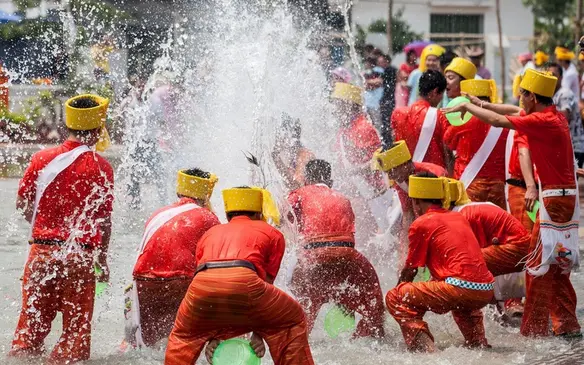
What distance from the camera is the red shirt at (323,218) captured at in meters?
7.75

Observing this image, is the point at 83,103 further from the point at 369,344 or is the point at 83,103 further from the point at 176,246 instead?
the point at 369,344

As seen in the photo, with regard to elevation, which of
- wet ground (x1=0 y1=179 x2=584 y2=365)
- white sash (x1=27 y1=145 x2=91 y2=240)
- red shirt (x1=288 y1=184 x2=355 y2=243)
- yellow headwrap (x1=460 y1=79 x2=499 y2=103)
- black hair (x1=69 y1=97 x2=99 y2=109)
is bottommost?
wet ground (x1=0 y1=179 x2=584 y2=365)

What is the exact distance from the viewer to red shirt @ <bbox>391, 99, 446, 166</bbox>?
950 centimetres

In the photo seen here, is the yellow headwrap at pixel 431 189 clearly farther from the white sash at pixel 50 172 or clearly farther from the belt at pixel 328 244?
the white sash at pixel 50 172

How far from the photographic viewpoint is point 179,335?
20.1 ft

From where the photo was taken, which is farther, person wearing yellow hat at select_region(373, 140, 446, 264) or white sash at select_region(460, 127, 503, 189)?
white sash at select_region(460, 127, 503, 189)

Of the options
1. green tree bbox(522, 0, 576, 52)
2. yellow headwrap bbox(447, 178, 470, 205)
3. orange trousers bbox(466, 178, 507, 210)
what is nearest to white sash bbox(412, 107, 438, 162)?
orange trousers bbox(466, 178, 507, 210)

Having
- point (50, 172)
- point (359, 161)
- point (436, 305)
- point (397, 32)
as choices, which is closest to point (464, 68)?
point (359, 161)

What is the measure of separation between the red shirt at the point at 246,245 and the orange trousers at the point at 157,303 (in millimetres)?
915

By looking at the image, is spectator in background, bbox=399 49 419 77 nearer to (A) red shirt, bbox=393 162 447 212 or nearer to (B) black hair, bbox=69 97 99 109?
(A) red shirt, bbox=393 162 447 212

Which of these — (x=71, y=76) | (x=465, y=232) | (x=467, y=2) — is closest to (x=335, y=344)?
(x=465, y=232)

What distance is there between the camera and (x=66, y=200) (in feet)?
22.8

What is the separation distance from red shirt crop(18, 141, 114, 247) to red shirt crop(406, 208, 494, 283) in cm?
214

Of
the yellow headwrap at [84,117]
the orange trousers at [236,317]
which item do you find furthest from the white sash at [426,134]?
the orange trousers at [236,317]
